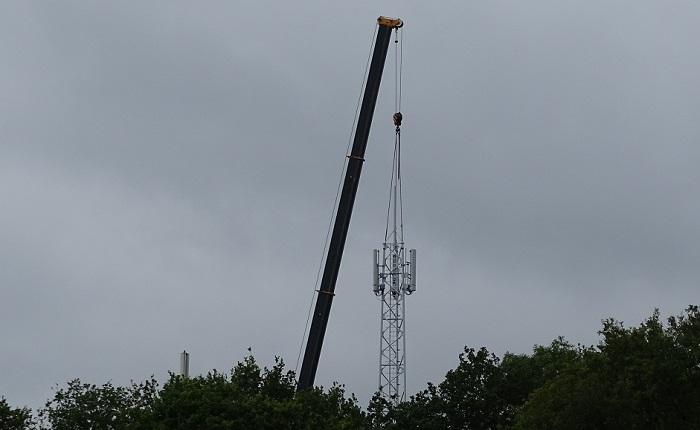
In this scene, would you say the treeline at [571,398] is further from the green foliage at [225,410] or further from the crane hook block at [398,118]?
the crane hook block at [398,118]

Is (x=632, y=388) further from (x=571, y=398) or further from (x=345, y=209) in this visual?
(x=345, y=209)

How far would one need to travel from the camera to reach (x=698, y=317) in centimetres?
7462

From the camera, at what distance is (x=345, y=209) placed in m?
80.8

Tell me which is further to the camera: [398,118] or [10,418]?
[398,118]

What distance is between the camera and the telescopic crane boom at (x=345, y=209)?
78188 millimetres

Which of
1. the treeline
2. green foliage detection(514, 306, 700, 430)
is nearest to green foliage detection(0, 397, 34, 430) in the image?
the treeline

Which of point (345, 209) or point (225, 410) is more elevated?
point (345, 209)

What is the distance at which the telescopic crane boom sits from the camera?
3078 inches

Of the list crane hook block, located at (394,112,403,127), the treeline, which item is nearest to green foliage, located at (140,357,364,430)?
the treeline

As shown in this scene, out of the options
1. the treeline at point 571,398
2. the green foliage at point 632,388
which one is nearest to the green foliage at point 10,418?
the treeline at point 571,398

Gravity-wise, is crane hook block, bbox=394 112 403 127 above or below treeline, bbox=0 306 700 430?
above

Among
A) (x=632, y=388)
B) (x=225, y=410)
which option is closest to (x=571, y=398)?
(x=632, y=388)

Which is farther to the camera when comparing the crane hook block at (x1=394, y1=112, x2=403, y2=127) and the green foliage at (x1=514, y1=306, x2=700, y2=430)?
the crane hook block at (x1=394, y1=112, x2=403, y2=127)

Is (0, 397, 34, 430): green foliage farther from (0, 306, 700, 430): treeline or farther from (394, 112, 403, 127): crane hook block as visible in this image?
(394, 112, 403, 127): crane hook block
